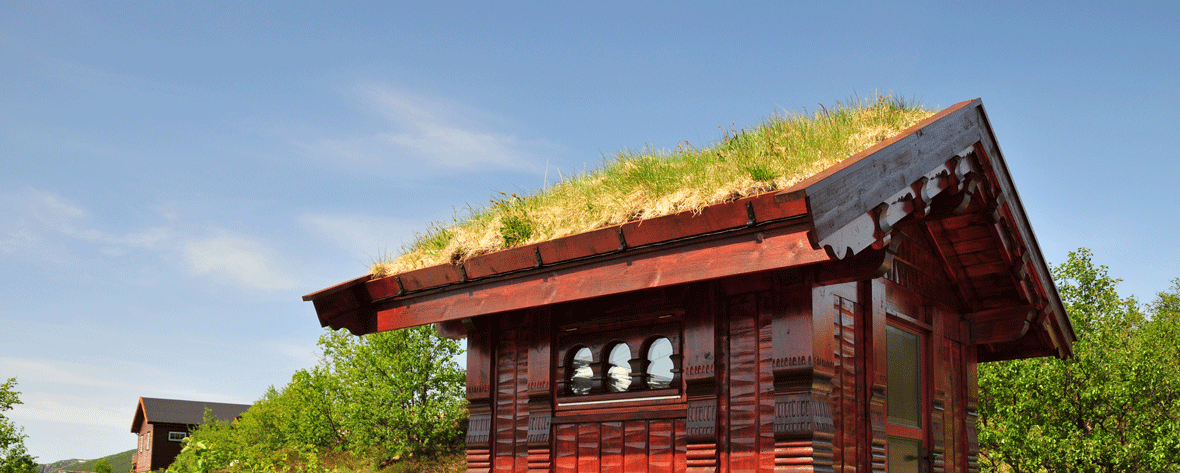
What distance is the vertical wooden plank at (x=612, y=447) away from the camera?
650 centimetres

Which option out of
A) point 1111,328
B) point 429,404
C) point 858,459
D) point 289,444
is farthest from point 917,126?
point 289,444

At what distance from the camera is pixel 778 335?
229 inches

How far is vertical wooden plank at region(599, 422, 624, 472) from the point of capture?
6.50 m

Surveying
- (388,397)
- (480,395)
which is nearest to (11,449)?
Result: (388,397)

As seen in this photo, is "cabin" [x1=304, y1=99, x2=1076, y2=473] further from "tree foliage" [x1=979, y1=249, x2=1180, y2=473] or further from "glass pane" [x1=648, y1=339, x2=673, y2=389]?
"tree foliage" [x1=979, y1=249, x2=1180, y2=473]

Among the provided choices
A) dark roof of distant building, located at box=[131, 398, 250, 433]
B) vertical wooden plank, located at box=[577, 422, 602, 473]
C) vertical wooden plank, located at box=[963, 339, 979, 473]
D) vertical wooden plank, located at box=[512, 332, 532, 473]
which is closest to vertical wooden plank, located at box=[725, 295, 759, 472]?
vertical wooden plank, located at box=[577, 422, 602, 473]

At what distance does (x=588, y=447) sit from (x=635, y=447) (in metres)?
0.45

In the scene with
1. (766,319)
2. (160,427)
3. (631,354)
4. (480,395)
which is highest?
(766,319)

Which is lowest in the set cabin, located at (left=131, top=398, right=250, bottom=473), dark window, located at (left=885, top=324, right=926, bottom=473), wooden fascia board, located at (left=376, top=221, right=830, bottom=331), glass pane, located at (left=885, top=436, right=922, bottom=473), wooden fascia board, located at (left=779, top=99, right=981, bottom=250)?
cabin, located at (left=131, top=398, right=250, bottom=473)

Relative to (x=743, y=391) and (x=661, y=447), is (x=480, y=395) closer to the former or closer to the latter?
(x=661, y=447)

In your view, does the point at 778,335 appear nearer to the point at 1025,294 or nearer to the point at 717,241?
the point at 717,241

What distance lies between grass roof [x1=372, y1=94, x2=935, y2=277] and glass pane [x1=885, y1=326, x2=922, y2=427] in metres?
1.66

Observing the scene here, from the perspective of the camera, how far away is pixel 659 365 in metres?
6.58

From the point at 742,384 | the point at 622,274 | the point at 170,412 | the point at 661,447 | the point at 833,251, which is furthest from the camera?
the point at 170,412
